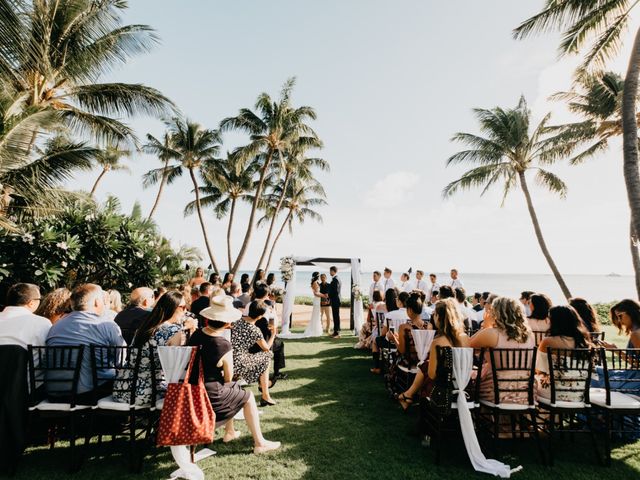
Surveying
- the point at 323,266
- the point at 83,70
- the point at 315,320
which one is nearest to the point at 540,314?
the point at 315,320

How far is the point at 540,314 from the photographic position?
4.95m

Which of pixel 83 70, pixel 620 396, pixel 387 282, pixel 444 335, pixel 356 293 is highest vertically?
pixel 83 70

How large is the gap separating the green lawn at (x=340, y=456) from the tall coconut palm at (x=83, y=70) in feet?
26.1

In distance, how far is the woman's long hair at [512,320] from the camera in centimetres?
356

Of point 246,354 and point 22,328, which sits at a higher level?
point 22,328

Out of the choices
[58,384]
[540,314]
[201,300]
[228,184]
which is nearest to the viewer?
[58,384]

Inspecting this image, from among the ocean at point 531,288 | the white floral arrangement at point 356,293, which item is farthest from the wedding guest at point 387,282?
the ocean at point 531,288

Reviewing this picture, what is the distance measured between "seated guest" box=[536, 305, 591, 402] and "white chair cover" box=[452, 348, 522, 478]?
93cm

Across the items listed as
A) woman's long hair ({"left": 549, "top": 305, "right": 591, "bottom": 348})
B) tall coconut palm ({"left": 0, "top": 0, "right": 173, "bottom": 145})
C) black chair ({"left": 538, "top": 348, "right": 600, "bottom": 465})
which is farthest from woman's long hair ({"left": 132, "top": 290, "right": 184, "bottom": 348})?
tall coconut palm ({"left": 0, "top": 0, "right": 173, "bottom": 145})

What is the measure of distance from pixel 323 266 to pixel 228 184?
1065cm

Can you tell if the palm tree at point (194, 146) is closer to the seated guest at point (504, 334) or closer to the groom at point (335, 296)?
the groom at point (335, 296)

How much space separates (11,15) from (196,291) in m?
5.15

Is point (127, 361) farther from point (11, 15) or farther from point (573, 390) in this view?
point (11, 15)

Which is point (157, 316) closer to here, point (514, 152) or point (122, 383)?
point (122, 383)
